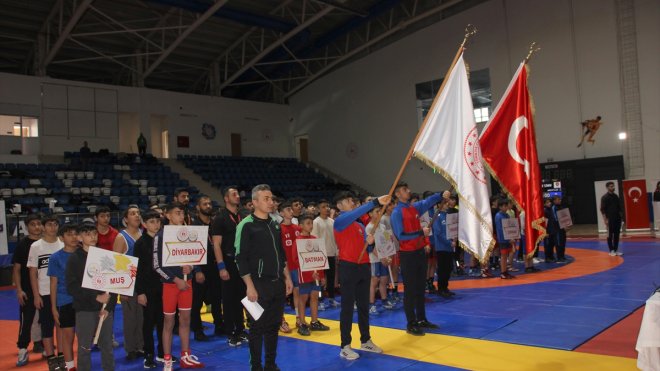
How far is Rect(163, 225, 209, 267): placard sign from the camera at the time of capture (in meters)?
5.37

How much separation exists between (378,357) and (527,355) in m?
1.58

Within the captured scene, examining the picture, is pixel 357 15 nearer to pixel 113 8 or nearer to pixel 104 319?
pixel 113 8

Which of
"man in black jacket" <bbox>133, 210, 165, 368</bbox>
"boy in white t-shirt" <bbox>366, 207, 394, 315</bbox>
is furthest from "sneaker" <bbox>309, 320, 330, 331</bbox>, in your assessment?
"man in black jacket" <bbox>133, 210, 165, 368</bbox>

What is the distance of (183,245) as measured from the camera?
5.55 metres

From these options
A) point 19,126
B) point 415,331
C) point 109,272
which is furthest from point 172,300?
point 19,126

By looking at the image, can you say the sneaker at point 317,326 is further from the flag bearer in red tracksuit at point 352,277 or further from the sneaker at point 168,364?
the sneaker at point 168,364

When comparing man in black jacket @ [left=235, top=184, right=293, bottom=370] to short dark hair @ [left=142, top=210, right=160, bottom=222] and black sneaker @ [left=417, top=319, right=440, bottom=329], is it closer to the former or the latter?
short dark hair @ [left=142, top=210, right=160, bottom=222]

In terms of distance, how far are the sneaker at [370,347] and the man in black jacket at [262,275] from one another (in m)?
1.38

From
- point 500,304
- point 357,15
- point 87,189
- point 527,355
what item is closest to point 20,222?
point 87,189

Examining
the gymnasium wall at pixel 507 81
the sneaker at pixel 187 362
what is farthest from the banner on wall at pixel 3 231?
the gymnasium wall at pixel 507 81

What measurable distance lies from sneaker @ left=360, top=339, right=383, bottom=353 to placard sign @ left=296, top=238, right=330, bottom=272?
1480mm

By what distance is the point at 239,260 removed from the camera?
4621 millimetres

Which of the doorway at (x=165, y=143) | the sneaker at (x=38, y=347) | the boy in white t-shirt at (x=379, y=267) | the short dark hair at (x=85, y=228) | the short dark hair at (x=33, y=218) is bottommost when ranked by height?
the sneaker at (x=38, y=347)

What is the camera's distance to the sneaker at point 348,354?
543 centimetres
